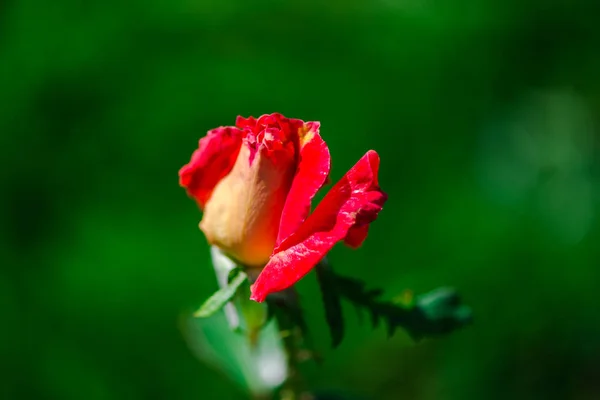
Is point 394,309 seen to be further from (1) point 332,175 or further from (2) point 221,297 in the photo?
(1) point 332,175

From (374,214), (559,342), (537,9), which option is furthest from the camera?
(537,9)

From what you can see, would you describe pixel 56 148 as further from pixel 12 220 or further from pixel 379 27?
pixel 379 27

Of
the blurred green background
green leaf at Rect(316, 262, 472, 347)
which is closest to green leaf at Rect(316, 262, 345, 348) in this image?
green leaf at Rect(316, 262, 472, 347)

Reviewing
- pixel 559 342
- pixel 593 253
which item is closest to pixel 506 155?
pixel 593 253

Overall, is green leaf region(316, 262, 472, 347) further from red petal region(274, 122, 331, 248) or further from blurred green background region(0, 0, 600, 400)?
blurred green background region(0, 0, 600, 400)

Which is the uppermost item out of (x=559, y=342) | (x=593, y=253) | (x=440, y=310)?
(x=593, y=253)

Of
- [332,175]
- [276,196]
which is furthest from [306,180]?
[332,175]

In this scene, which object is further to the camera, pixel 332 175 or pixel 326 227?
pixel 332 175
